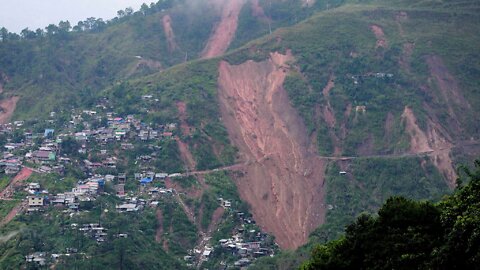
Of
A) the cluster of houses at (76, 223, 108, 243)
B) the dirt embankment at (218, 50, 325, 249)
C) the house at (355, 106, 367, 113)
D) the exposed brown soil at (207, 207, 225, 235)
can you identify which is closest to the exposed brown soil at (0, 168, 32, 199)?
the cluster of houses at (76, 223, 108, 243)

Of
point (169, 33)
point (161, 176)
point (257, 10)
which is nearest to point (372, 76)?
point (161, 176)

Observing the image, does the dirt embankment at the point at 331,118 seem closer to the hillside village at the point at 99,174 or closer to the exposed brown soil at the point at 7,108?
the hillside village at the point at 99,174

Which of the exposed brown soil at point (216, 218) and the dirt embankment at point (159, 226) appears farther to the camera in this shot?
the exposed brown soil at point (216, 218)

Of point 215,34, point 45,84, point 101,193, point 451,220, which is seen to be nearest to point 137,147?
point 101,193

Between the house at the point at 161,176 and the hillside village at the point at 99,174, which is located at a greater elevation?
the hillside village at the point at 99,174

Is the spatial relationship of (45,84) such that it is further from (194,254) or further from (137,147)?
(194,254)

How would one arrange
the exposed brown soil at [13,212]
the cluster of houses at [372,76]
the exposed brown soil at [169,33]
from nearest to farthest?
the exposed brown soil at [13,212] → the cluster of houses at [372,76] → the exposed brown soil at [169,33]

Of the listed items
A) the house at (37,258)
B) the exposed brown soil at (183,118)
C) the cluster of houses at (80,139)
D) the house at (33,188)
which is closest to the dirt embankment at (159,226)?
the cluster of houses at (80,139)

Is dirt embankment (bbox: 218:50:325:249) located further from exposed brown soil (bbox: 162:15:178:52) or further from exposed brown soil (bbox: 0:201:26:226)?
exposed brown soil (bbox: 0:201:26:226)
